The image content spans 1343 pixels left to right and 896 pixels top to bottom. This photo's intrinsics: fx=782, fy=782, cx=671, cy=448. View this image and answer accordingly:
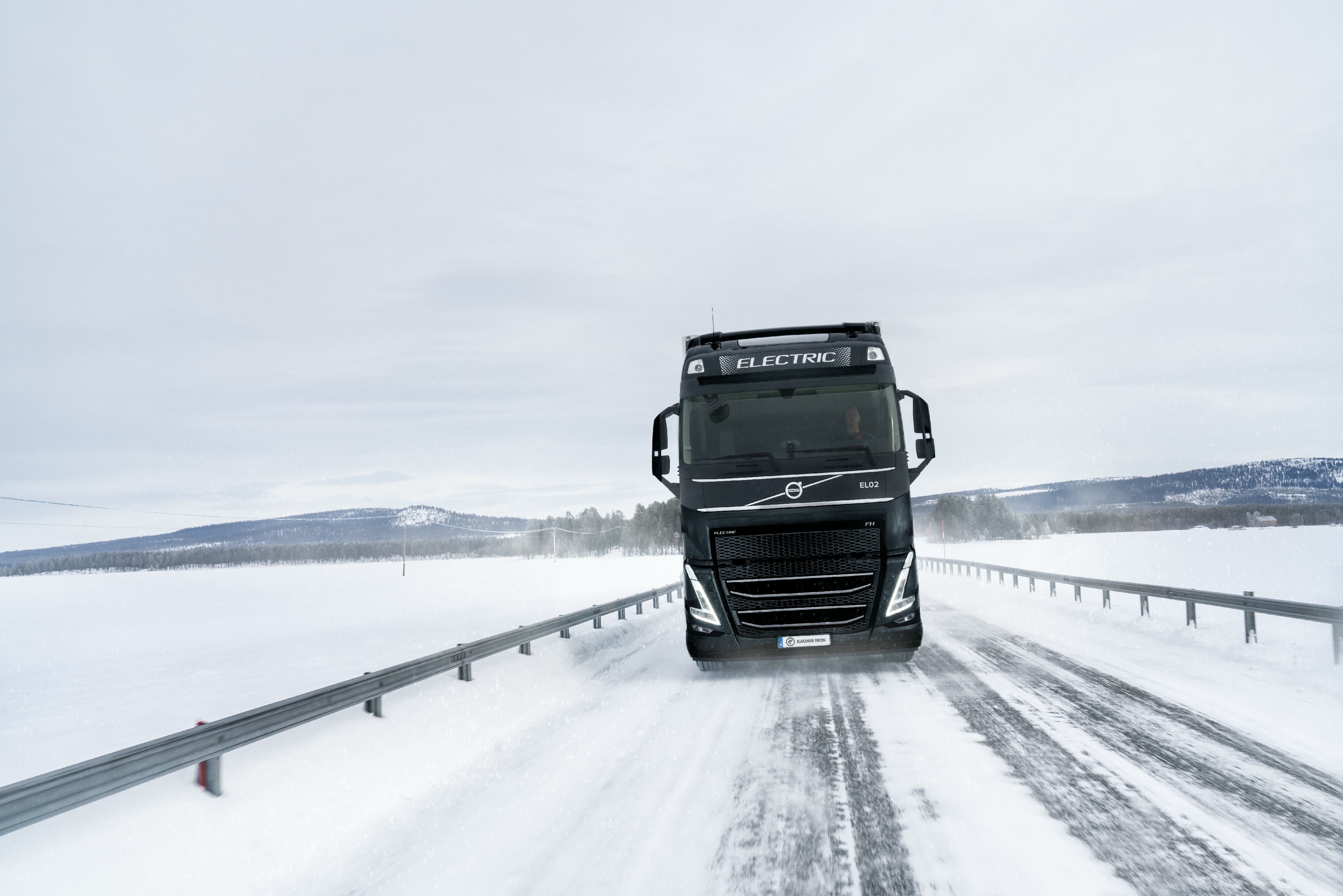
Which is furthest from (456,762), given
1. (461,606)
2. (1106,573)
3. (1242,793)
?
(1106,573)

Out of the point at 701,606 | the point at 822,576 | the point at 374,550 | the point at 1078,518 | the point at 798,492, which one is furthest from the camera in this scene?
the point at 374,550

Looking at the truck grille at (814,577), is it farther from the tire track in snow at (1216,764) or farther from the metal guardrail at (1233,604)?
the metal guardrail at (1233,604)

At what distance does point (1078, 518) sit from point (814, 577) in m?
181

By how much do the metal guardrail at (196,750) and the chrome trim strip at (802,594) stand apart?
129 inches

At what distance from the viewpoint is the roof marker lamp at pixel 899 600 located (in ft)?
27.2

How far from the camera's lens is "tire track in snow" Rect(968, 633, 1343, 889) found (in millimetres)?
4039

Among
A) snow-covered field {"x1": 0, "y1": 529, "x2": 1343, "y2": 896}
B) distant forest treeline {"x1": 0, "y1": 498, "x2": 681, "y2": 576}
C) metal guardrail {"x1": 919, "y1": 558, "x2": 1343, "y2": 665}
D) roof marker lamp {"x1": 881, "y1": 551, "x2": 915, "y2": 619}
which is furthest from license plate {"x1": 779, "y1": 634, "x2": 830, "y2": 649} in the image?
distant forest treeline {"x1": 0, "y1": 498, "x2": 681, "y2": 576}

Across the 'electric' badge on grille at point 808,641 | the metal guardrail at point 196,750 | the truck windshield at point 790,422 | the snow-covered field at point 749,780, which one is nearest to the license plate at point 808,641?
the 'electric' badge on grille at point 808,641

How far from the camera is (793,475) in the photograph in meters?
8.45

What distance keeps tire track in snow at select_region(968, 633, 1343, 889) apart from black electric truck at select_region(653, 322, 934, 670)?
5.76 ft

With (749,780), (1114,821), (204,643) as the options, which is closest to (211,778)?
(749,780)

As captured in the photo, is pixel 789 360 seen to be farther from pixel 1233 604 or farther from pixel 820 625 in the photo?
pixel 1233 604

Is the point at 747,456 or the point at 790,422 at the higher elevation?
the point at 790,422

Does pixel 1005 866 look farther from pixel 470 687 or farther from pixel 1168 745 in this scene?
pixel 470 687
